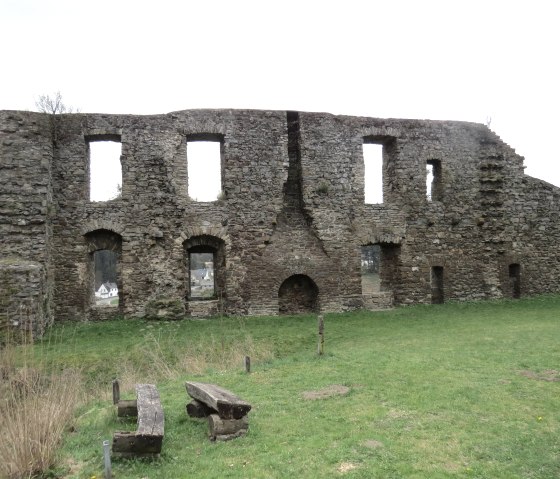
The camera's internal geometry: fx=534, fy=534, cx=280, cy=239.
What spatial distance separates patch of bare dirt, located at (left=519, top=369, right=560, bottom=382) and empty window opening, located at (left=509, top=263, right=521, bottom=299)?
36.0ft

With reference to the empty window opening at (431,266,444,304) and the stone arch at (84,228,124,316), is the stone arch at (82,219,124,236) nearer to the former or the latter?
the stone arch at (84,228,124,316)

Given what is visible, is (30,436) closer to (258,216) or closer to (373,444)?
(373,444)

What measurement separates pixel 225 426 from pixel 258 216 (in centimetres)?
1034

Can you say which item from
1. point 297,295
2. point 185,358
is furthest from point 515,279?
point 185,358

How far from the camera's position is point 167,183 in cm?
1570

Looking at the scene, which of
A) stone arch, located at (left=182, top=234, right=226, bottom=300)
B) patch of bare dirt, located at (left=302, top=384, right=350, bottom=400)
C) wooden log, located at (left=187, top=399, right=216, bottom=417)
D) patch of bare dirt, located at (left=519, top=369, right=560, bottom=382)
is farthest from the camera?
stone arch, located at (left=182, top=234, right=226, bottom=300)

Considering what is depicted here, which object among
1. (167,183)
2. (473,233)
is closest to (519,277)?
(473,233)

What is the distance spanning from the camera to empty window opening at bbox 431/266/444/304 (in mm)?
18266

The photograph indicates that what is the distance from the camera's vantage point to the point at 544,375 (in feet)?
28.2

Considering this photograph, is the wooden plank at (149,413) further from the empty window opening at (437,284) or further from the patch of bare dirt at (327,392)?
the empty window opening at (437,284)

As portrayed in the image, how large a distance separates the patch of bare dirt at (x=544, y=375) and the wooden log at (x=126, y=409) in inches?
239

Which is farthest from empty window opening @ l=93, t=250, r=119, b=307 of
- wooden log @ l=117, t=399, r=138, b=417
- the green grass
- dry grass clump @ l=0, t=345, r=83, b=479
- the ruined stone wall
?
dry grass clump @ l=0, t=345, r=83, b=479

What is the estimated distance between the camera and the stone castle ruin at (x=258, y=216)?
14477 mm

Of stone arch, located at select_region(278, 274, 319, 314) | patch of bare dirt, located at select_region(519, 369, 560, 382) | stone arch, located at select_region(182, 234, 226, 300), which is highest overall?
stone arch, located at select_region(182, 234, 226, 300)
